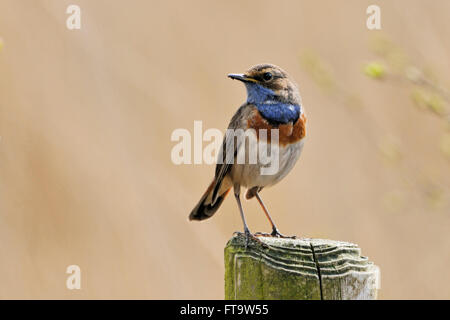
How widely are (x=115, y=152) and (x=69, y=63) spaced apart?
37.0 inches

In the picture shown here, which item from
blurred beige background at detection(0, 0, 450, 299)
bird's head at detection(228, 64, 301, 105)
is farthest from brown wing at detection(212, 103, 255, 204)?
blurred beige background at detection(0, 0, 450, 299)

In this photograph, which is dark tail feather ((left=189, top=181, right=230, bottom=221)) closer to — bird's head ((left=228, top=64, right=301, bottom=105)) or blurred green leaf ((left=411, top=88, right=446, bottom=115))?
bird's head ((left=228, top=64, right=301, bottom=105))

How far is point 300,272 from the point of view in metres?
3.18

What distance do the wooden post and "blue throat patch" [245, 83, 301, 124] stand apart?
1.72m

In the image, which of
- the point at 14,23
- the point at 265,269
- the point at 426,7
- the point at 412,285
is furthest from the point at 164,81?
the point at 265,269

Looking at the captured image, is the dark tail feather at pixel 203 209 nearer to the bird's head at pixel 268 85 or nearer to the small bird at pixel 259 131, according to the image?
the small bird at pixel 259 131

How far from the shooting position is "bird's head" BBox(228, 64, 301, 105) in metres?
5.13

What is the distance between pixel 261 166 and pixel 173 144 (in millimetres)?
2096

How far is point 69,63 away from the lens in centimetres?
655

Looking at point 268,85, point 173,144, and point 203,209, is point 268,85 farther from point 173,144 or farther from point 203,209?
point 173,144

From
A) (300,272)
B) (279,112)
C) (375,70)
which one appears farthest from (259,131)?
(300,272)

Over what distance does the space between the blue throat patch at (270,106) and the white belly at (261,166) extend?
20 cm
